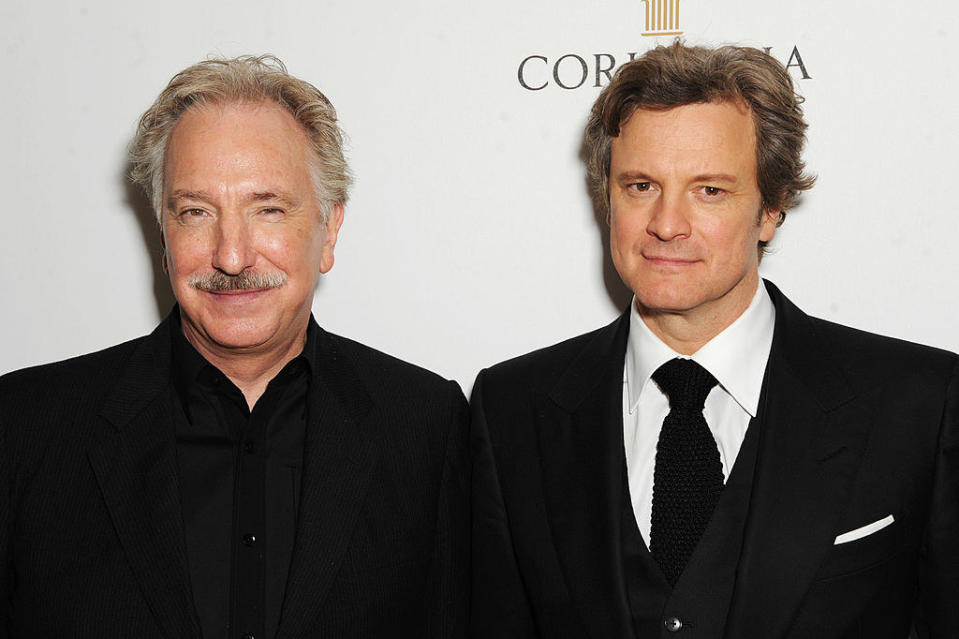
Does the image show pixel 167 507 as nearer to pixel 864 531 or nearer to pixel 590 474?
pixel 590 474

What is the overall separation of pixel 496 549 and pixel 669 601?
1.16 feet

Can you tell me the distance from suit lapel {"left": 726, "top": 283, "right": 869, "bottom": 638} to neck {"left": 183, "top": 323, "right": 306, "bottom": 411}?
81cm

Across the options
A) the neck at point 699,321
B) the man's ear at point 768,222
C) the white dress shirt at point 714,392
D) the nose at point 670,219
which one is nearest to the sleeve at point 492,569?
the white dress shirt at point 714,392

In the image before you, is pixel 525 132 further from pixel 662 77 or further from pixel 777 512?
pixel 777 512

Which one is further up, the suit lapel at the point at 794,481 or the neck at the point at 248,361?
the neck at the point at 248,361

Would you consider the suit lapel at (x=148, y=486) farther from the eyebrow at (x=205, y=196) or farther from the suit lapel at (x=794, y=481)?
the suit lapel at (x=794, y=481)

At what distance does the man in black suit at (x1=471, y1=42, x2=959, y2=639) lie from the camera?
1643 mm

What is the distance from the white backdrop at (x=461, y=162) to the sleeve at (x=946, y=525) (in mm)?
441

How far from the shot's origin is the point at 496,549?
6.13 feet

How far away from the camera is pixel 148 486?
66.4 inches

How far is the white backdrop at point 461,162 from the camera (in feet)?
6.81

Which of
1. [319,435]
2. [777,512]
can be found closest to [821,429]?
[777,512]

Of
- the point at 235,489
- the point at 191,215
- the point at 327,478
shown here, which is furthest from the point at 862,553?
the point at 191,215

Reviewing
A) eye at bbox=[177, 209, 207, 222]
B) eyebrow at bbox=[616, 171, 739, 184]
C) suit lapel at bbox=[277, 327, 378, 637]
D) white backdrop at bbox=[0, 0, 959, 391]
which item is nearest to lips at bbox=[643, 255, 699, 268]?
eyebrow at bbox=[616, 171, 739, 184]
